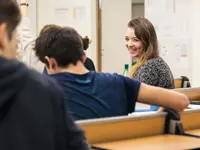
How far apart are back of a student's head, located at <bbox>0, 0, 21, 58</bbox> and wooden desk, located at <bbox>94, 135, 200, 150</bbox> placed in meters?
1.12

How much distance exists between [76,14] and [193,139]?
174 inches

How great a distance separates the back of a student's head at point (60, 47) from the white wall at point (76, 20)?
389 cm

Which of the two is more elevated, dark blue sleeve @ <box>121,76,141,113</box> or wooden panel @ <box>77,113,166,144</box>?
dark blue sleeve @ <box>121,76,141,113</box>

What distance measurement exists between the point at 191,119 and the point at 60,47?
30.6 inches

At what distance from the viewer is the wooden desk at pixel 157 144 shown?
1916mm

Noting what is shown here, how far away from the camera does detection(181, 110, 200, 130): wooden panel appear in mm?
2406

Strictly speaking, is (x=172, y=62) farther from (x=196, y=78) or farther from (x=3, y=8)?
(x=3, y=8)

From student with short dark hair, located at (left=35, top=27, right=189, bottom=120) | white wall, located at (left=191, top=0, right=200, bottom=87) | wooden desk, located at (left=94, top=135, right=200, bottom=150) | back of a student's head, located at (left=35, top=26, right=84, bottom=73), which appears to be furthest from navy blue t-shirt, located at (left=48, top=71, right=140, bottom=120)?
white wall, located at (left=191, top=0, right=200, bottom=87)

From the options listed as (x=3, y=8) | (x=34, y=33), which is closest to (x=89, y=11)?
(x=34, y=33)

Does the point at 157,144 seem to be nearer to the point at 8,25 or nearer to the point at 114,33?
the point at 8,25

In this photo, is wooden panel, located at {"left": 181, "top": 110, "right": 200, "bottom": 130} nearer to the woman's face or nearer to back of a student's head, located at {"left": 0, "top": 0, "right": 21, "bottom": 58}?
the woman's face

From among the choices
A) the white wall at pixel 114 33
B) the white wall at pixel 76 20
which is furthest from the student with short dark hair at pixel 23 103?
the white wall at pixel 114 33

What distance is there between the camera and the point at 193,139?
2.11 m

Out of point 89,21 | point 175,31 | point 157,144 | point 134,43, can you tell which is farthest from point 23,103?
point 89,21
